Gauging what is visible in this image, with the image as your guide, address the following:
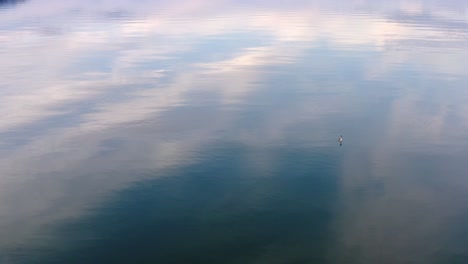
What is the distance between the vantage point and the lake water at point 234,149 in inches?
1211

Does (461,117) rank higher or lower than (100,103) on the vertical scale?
lower

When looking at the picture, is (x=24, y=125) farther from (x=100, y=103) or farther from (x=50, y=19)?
(x=50, y=19)

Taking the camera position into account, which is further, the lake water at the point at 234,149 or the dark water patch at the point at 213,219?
the lake water at the point at 234,149

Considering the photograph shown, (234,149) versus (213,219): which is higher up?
(234,149)

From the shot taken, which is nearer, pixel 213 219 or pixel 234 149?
pixel 213 219

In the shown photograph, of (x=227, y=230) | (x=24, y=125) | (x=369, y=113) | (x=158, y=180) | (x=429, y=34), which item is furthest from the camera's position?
(x=429, y=34)

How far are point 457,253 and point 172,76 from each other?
40.4 m

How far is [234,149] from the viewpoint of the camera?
42156 millimetres

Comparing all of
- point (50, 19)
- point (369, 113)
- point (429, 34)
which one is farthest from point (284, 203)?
point (50, 19)

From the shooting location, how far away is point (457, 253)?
2942 centimetres

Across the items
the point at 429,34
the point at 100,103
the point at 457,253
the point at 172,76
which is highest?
the point at 429,34

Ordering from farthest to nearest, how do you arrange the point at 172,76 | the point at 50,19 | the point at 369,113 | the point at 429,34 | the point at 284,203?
the point at 50,19 → the point at 429,34 → the point at 172,76 → the point at 369,113 → the point at 284,203

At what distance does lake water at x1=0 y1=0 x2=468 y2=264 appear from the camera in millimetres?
30750

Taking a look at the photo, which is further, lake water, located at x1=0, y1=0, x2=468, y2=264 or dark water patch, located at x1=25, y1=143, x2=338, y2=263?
lake water, located at x1=0, y1=0, x2=468, y2=264
